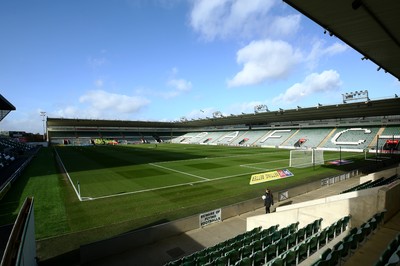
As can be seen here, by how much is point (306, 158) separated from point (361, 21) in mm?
27310

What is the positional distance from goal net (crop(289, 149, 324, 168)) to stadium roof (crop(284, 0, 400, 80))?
21107 millimetres

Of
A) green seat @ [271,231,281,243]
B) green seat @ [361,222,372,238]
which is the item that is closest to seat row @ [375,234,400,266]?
green seat @ [361,222,372,238]

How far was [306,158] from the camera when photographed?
34.8 metres

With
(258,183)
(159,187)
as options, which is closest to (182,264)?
(159,187)

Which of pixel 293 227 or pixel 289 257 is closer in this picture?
pixel 289 257

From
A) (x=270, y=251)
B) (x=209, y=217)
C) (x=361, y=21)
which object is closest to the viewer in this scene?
(x=270, y=251)

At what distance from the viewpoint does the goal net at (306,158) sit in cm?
3298

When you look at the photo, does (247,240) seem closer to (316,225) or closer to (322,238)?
(322,238)

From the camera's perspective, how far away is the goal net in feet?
108

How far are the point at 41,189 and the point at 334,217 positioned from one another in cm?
2196

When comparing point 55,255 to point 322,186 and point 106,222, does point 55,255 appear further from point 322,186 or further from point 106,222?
point 322,186

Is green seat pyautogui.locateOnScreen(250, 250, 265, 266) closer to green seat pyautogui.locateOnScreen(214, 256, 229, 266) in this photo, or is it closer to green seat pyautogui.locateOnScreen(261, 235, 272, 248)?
green seat pyautogui.locateOnScreen(214, 256, 229, 266)

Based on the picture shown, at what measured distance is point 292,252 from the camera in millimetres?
6488

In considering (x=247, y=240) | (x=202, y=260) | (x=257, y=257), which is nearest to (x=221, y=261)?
(x=202, y=260)
